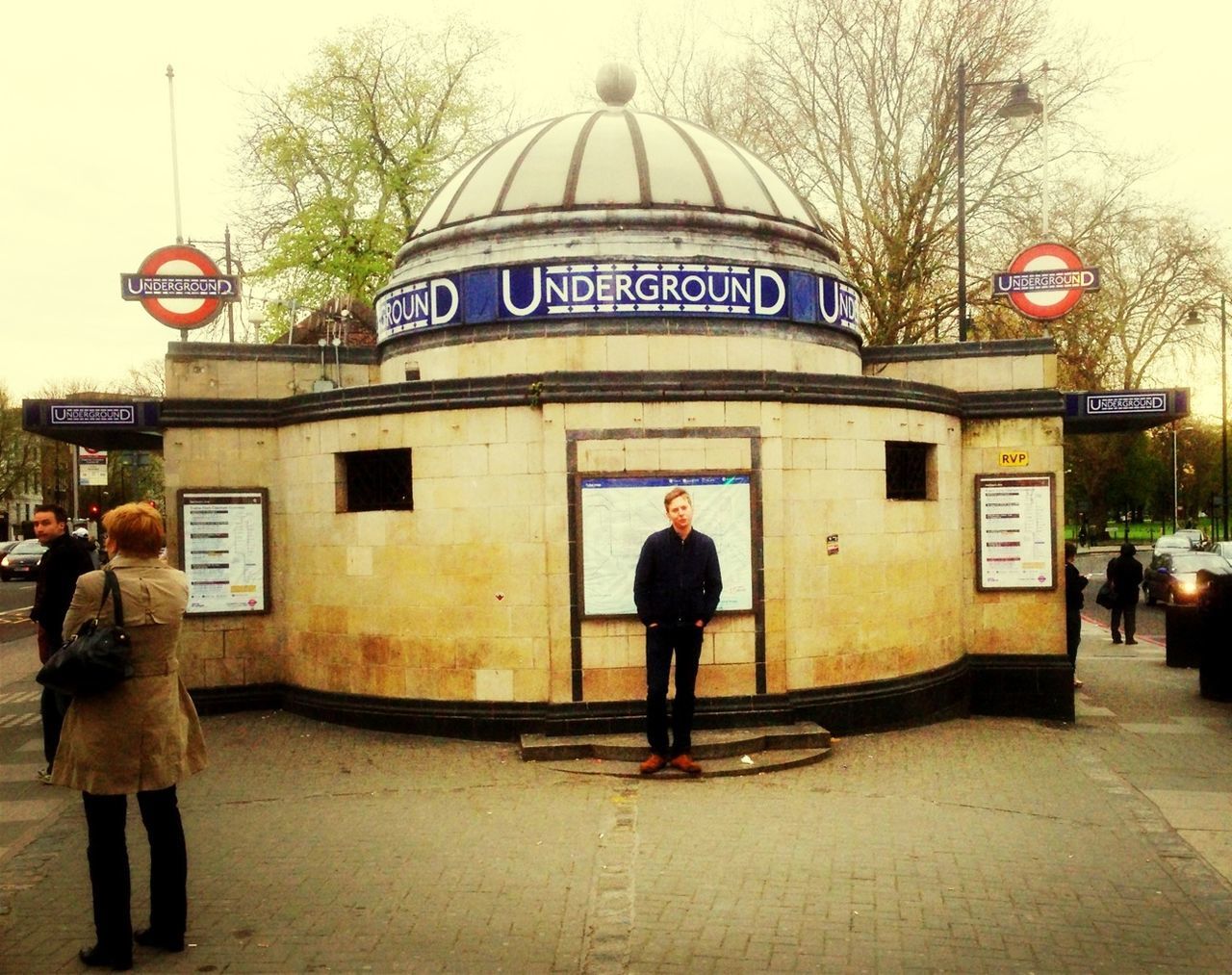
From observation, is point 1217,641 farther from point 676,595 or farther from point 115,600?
point 115,600

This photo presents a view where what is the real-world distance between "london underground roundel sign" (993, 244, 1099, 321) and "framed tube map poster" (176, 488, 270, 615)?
818 cm

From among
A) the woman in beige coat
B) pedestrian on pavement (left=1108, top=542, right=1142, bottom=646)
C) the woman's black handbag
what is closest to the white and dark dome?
the woman in beige coat

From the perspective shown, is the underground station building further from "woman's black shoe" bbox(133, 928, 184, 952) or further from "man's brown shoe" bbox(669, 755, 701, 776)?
"woman's black shoe" bbox(133, 928, 184, 952)

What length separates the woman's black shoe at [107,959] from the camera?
4539 millimetres

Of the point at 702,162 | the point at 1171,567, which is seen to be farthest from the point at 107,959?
the point at 1171,567

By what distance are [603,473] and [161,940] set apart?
15.7 ft

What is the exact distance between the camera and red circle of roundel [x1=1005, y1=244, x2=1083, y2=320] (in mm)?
11953

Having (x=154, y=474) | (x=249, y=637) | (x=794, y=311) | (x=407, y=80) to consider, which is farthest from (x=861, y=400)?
(x=154, y=474)

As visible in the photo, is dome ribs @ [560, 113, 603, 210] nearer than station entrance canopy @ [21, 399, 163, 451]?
No

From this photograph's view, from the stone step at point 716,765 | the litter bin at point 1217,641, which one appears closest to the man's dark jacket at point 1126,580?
the litter bin at point 1217,641

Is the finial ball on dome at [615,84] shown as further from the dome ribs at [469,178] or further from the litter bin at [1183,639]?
the litter bin at [1183,639]

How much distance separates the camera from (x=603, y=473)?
8.64m

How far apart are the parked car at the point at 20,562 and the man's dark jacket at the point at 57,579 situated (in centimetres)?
3424

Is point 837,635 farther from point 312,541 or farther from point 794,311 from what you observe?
point 312,541
